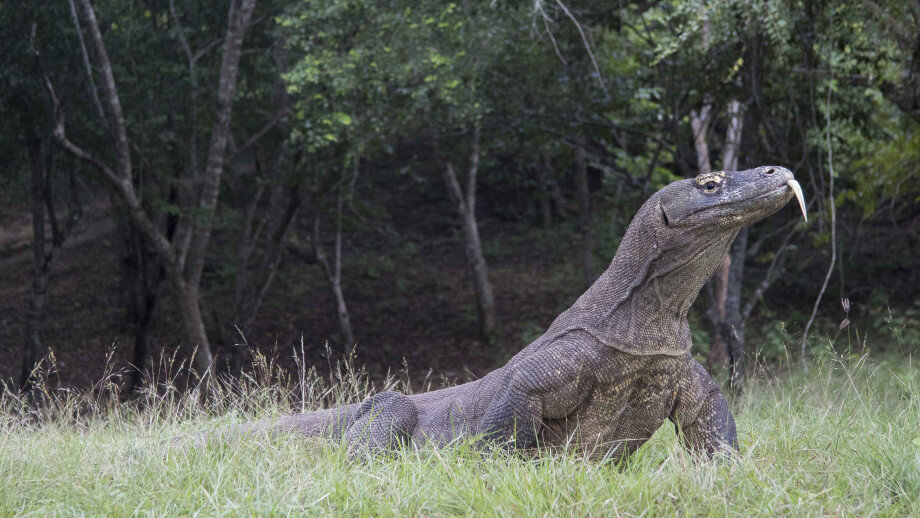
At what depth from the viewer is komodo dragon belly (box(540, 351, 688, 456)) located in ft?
10.1

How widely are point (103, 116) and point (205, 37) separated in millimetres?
2834

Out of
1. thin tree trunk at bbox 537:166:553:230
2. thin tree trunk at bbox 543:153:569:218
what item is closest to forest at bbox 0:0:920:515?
thin tree trunk at bbox 537:166:553:230

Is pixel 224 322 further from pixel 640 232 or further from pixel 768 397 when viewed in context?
pixel 640 232

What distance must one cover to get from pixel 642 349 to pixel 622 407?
0.25m

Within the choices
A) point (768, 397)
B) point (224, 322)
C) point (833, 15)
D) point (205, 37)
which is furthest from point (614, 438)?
point (224, 322)

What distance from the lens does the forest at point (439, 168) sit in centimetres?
448

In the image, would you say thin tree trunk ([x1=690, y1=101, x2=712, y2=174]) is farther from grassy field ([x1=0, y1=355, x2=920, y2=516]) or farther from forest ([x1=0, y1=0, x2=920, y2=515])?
grassy field ([x1=0, y1=355, x2=920, y2=516])

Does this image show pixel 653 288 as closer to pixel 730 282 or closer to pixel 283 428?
pixel 283 428

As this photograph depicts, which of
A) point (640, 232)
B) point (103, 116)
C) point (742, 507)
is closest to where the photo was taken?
point (742, 507)

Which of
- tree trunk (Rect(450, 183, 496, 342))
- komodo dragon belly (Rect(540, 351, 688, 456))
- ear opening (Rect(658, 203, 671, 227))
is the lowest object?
tree trunk (Rect(450, 183, 496, 342))

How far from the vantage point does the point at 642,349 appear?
305 cm

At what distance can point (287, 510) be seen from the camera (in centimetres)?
261

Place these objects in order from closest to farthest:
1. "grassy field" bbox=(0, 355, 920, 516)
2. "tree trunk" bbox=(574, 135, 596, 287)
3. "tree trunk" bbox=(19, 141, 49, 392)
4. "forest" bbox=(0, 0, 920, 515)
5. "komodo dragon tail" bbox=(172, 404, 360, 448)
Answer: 1. "grassy field" bbox=(0, 355, 920, 516)
2. "komodo dragon tail" bbox=(172, 404, 360, 448)
3. "forest" bbox=(0, 0, 920, 515)
4. "tree trunk" bbox=(19, 141, 49, 392)
5. "tree trunk" bbox=(574, 135, 596, 287)

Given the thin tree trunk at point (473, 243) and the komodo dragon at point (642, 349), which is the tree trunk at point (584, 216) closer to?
the thin tree trunk at point (473, 243)
